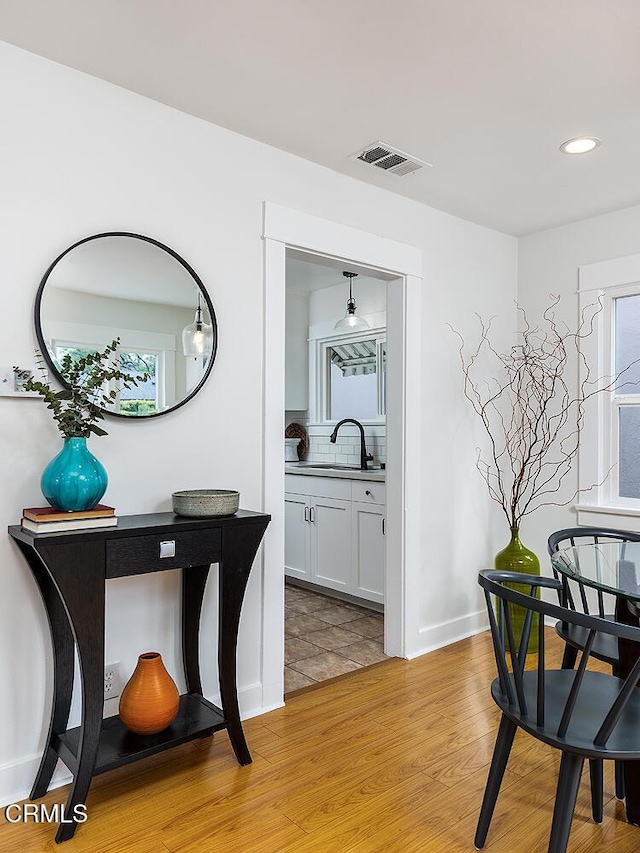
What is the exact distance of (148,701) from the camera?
6.99 ft

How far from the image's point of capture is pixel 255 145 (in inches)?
110

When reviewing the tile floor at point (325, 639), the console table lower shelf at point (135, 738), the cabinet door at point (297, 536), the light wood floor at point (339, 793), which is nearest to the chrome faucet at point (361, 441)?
the cabinet door at point (297, 536)

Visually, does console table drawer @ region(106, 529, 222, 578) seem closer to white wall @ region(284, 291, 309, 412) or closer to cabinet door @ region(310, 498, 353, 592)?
cabinet door @ region(310, 498, 353, 592)

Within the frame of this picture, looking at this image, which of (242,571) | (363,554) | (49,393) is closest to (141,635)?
(242,571)

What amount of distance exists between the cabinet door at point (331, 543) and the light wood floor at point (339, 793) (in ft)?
5.07

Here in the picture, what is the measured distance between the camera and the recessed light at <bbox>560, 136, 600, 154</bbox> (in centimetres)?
275

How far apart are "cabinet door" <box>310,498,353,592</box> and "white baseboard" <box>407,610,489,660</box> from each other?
0.87m

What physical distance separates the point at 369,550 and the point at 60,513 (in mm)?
2594

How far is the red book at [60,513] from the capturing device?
1.93 metres

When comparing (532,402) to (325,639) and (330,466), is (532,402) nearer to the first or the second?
(330,466)

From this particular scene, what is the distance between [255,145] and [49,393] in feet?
4.93

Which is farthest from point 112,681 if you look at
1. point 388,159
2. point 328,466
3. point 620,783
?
point 328,466

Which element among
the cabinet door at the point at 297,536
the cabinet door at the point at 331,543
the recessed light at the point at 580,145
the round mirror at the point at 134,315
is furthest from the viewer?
the cabinet door at the point at 297,536

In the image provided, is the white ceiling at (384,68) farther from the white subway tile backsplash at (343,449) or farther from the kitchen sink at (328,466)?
the kitchen sink at (328,466)
